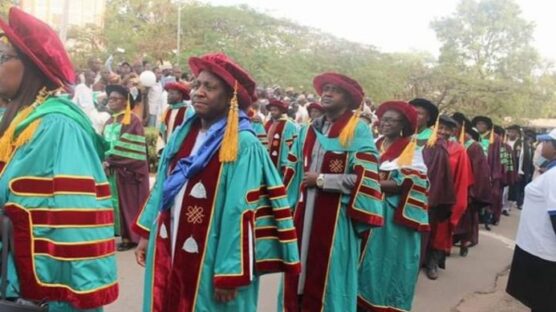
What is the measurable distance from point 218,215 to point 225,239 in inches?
5.8

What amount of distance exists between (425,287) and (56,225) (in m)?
5.60

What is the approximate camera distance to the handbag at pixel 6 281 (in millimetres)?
2215

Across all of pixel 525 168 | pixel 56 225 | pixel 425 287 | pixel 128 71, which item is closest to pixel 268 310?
pixel 425 287

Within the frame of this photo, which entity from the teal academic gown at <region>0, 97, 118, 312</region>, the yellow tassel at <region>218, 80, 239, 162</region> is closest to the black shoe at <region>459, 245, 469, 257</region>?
the yellow tassel at <region>218, 80, 239, 162</region>

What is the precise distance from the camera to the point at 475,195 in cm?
930

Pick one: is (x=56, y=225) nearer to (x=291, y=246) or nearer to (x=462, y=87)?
(x=291, y=246)

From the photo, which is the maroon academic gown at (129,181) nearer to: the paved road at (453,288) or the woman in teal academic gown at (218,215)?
the paved road at (453,288)

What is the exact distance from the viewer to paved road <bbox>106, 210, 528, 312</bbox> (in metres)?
5.91

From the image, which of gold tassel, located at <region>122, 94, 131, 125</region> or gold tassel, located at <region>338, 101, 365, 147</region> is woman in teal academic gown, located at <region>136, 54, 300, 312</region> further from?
gold tassel, located at <region>122, 94, 131, 125</region>

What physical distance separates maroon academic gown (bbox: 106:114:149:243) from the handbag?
515 centimetres

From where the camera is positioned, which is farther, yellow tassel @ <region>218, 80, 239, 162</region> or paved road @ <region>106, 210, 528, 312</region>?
paved road @ <region>106, 210, 528, 312</region>

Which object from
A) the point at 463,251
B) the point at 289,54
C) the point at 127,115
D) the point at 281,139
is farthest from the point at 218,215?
the point at 289,54

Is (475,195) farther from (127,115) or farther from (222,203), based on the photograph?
(222,203)

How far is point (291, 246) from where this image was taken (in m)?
3.29
